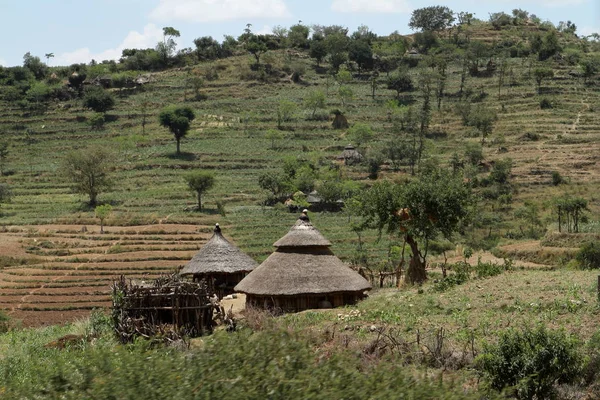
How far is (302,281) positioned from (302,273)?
0.34 metres

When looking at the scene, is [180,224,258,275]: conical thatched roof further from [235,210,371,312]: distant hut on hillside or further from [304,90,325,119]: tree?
[304,90,325,119]: tree

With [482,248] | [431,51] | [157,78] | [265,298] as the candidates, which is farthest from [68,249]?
[431,51]

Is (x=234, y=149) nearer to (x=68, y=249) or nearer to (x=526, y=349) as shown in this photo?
(x=68, y=249)

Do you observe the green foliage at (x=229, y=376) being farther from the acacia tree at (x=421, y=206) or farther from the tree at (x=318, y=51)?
the tree at (x=318, y=51)

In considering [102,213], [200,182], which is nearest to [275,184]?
[200,182]

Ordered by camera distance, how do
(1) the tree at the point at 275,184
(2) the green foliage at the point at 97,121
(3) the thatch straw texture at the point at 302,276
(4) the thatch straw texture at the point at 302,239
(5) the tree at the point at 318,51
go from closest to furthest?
1. (3) the thatch straw texture at the point at 302,276
2. (4) the thatch straw texture at the point at 302,239
3. (1) the tree at the point at 275,184
4. (2) the green foliage at the point at 97,121
5. (5) the tree at the point at 318,51

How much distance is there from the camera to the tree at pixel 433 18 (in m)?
134

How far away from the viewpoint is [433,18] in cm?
13488

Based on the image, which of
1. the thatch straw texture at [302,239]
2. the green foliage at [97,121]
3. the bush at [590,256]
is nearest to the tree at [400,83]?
the green foliage at [97,121]

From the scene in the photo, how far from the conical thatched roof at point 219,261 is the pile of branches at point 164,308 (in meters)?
8.21

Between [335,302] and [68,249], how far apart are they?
2984cm

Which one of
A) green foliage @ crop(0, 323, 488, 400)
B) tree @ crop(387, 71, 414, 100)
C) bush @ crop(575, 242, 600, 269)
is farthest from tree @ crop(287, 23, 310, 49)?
green foliage @ crop(0, 323, 488, 400)

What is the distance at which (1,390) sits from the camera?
320 inches

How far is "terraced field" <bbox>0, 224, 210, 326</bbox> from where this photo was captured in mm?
37750
